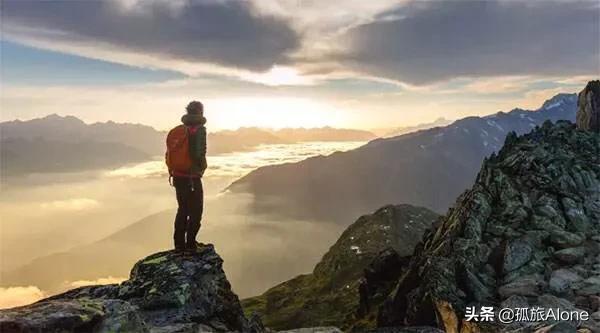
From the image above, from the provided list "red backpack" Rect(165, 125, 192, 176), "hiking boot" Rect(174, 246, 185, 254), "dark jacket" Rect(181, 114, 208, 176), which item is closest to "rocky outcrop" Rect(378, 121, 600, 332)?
"hiking boot" Rect(174, 246, 185, 254)

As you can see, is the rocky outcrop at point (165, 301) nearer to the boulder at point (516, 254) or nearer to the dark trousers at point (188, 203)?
the dark trousers at point (188, 203)

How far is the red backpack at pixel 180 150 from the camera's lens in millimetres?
Result: 24109

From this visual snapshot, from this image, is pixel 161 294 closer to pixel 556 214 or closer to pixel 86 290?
pixel 86 290

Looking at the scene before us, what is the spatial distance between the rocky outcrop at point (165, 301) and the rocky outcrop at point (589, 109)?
97.4 meters

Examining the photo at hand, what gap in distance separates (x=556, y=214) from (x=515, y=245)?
1018 centimetres

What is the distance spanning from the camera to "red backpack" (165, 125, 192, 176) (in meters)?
24.1

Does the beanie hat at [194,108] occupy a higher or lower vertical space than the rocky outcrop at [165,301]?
higher

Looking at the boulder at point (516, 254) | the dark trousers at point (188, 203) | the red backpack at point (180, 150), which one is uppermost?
the red backpack at point (180, 150)

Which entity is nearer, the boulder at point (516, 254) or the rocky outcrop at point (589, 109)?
the boulder at point (516, 254)

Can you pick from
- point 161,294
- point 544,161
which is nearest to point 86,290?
point 161,294

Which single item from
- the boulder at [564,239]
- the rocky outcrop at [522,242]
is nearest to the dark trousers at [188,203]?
the rocky outcrop at [522,242]

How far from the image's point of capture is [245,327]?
25969 millimetres

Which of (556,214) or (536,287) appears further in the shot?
(556,214)

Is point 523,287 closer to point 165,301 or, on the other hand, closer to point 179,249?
point 179,249
